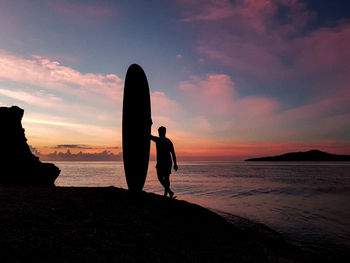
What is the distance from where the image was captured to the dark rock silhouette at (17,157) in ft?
49.4

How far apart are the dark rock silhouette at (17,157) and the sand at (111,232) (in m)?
10.6

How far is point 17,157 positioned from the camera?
15992 mm

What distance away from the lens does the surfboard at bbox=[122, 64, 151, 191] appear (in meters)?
7.13

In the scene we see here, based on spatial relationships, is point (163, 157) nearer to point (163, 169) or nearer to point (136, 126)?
point (163, 169)

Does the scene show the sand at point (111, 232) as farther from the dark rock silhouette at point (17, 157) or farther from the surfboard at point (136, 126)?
the dark rock silhouette at point (17, 157)

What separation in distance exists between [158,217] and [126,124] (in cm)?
321

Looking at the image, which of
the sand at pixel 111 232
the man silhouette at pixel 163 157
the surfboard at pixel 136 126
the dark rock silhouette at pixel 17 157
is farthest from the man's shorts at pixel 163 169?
the dark rock silhouette at pixel 17 157

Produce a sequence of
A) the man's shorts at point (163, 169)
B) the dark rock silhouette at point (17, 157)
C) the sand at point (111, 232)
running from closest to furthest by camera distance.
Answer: the sand at point (111, 232) < the man's shorts at point (163, 169) < the dark rock silhouette at point (17, 157)

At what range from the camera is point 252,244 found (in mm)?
5281

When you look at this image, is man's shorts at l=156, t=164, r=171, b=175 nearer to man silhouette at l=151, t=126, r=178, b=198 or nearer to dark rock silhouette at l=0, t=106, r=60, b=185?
man silhouette at l=151, t=126, r=178, b=198

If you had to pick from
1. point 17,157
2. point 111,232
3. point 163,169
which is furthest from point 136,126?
point 17,157

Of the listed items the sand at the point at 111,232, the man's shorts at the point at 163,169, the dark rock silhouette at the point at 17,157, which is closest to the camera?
the sand at the point at 111,232

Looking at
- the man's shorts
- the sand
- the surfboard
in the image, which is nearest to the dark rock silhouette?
the sand

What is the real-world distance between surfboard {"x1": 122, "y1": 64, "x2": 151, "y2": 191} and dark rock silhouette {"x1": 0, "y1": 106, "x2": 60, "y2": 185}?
11.6 metres
